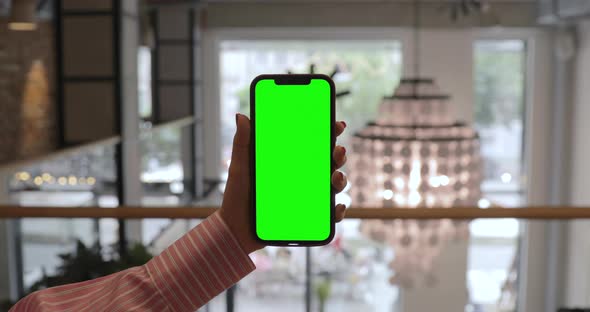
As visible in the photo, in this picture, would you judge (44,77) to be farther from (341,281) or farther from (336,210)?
(336,210)

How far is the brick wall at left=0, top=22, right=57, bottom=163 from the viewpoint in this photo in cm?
401

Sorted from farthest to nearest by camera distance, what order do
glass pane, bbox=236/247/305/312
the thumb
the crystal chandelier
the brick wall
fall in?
glass pane, bbox=236/247/305/312, the brick wall, the crystal chandelier, the thumb

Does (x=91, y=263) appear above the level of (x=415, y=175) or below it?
below

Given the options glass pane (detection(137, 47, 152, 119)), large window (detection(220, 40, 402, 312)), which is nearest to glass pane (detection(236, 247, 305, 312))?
large window (detection(220, 40, 402, 312))

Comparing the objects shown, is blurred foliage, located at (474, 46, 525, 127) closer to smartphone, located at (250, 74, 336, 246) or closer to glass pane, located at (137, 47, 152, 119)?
glass pane, located at (137, 47, 152, 119)

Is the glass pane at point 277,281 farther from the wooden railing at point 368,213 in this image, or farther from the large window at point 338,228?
the wooden railing at point 368,213

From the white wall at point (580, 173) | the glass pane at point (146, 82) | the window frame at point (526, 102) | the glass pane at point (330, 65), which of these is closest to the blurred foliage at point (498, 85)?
the window frame at point (526, 102)

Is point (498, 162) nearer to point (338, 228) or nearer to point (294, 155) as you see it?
point (338, 228)

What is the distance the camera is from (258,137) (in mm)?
660

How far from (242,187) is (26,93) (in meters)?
4.09

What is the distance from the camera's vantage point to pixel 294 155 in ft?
2.20

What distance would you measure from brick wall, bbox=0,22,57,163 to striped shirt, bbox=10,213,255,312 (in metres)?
3.73

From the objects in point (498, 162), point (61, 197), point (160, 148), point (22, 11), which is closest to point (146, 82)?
point (160, 148)

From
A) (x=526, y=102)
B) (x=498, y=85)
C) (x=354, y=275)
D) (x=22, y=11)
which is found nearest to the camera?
(x=22, y=11)
